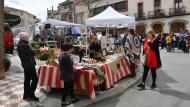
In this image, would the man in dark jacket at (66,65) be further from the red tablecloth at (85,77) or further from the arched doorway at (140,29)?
the arched doorway at (140,29)

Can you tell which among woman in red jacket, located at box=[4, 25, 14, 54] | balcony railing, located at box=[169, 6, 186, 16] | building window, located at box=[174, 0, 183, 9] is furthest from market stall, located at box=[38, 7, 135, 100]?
building window, located at box=[174, 0, 183, 9]

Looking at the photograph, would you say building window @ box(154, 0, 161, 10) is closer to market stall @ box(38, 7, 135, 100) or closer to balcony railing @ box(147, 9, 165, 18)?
balcony railing @ box(147, 9, 165, 18)

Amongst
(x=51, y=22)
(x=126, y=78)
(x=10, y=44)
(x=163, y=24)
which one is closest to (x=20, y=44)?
(x=126, y=78)

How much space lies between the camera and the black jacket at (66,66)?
6.68 m

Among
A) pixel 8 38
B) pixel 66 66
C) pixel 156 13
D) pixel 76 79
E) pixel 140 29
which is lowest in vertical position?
pixel 76 79

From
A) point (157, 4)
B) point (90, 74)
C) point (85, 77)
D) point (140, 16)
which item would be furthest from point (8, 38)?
point (140, 16)

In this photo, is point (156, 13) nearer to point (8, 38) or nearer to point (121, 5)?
point (121, 5)

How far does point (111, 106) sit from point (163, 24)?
38.7m

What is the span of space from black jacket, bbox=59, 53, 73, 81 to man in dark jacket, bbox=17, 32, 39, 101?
2.91 ft

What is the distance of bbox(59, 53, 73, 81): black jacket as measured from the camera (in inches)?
263

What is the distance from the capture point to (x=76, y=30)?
2859cm

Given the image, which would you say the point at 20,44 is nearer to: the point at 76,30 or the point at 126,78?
the point at 126,78

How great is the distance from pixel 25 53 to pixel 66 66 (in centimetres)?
110

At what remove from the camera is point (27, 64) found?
7.23m
